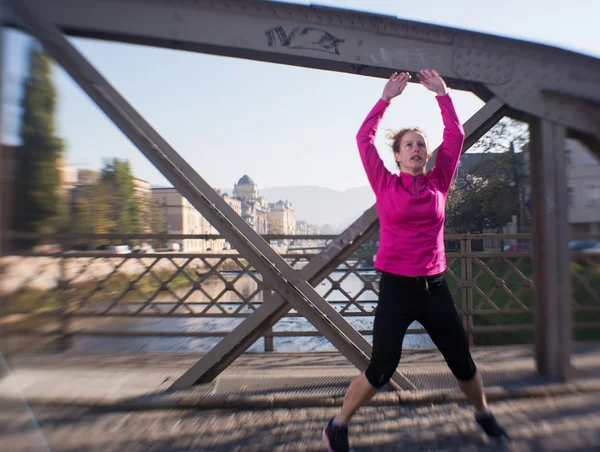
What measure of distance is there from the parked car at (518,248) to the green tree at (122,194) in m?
4.98

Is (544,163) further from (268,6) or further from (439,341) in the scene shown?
(268,6)

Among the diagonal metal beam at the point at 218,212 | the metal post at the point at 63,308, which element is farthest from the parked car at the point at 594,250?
the metal post at the point at 63,308

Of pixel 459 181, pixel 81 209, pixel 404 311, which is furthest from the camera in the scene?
pixel 81 209

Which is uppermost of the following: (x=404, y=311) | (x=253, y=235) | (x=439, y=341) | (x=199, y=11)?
A: (x=199, y=11)

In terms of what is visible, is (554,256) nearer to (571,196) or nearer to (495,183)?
(571,196)

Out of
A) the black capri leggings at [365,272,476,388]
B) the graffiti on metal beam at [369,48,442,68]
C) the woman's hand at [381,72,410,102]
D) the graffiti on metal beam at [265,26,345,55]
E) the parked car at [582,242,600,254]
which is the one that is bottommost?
the black capri leggings at [365,272,476,388]

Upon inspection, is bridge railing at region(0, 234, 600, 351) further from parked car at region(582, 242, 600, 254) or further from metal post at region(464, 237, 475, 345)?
parked car at region(582, 242, 600, 254)

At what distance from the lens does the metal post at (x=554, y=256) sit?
309 centimetres

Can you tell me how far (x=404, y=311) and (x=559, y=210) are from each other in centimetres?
171

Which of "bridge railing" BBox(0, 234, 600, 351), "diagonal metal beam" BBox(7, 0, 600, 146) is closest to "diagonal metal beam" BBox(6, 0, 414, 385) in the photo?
"diagonal metal beam" BBox(7, 0, 600, 146)

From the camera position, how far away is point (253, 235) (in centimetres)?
299

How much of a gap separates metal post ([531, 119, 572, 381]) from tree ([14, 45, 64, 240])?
4.31 metres

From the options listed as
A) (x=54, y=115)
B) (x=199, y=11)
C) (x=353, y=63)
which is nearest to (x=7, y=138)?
(x=199, y=11)

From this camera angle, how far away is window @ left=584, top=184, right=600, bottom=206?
336cm
